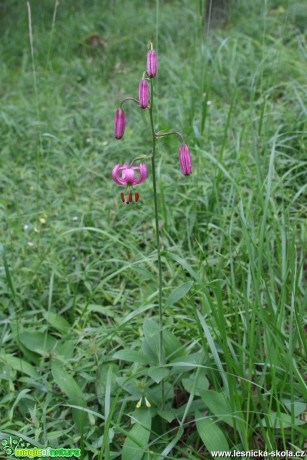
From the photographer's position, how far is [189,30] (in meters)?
4.58

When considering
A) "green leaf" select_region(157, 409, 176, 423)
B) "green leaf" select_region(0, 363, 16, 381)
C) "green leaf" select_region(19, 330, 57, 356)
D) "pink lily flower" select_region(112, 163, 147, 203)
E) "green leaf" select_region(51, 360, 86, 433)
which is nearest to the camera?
"pink lily flower" select_region(112, 163, 147, 203)

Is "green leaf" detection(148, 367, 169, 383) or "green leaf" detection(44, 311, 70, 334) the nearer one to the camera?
"green leaf" detection(148, 367, 169, 383)

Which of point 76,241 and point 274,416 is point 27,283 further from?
point 274,416

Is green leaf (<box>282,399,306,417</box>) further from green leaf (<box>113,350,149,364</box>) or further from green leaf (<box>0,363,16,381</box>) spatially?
green leaf (<box>0,363,16,381</box>)

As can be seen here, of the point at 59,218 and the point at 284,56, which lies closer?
the point at 59,218

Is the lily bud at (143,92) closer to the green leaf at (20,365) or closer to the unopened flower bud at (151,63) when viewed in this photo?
the unopened flower bud at (151,63)

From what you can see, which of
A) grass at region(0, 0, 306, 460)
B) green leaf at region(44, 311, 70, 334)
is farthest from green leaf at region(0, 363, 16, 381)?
green leaf at region(44, 311, 70, 334)

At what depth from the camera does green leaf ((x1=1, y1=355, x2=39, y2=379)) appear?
208 centimetres

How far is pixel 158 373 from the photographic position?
5.74ft

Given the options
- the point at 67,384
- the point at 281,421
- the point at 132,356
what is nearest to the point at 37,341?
the point at 67,384

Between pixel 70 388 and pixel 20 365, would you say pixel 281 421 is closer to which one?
pixel 70 388

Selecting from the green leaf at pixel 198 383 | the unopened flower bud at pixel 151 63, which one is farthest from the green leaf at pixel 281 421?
the unopened flower bud at pixel 151 63

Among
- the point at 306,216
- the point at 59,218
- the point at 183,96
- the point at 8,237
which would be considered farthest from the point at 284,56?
the point at 8,237

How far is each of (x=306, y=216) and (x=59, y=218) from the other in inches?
49.5
